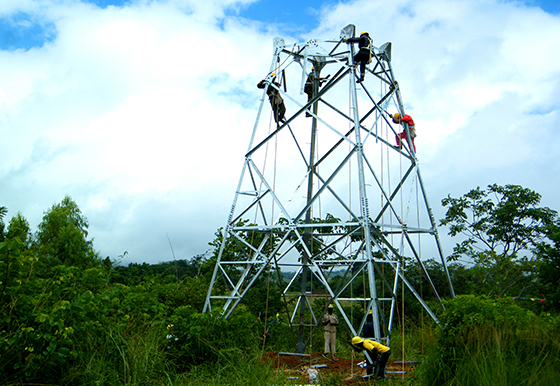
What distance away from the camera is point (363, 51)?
34.9 feet

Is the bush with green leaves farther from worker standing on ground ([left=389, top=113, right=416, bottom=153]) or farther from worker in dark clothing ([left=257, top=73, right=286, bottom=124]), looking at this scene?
worker standing on ground ([left=389, top=113, right=416, bottom=153])

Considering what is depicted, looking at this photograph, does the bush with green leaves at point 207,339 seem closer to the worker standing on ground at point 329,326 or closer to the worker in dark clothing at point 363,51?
the worker standing on ground at point 329,326

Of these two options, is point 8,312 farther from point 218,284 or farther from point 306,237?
point 218,284

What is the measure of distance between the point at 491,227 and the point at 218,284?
15518 mm

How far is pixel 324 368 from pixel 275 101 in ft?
22.4

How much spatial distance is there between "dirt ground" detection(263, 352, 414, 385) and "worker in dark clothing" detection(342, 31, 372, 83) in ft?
21.8

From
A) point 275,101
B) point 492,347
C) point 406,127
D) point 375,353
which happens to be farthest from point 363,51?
point 492,347

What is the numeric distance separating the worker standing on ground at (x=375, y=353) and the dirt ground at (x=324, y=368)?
0.87 ft

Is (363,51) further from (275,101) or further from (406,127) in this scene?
(275,101)

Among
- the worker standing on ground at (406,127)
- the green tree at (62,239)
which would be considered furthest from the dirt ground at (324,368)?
the green tree at (62,239)

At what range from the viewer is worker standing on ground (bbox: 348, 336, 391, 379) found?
792 cm

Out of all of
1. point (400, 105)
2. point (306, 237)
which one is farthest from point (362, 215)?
point (400, 105)

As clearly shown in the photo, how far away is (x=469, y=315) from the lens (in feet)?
21.3

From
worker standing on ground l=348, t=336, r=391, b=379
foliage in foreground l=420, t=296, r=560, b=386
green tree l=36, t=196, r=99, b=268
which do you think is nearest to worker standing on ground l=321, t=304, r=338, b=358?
worker standing on ground l=348, t=336, r=391, b=379
